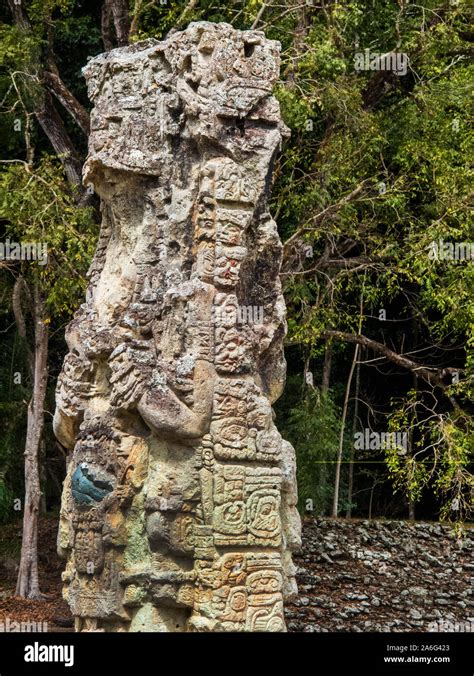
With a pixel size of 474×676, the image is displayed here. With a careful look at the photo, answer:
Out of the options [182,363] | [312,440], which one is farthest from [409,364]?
[182,363]

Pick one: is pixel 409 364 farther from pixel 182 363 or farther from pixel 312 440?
pixel 182 363

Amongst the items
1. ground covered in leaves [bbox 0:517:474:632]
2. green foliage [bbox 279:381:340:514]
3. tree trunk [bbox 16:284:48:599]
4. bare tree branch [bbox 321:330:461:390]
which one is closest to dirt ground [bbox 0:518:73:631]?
ground covered in leaves [bbox 0:517:474:632]

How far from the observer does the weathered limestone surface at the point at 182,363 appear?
8.70 m

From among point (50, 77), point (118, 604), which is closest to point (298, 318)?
point (50, 77)

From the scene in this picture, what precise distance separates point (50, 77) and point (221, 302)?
7.61m

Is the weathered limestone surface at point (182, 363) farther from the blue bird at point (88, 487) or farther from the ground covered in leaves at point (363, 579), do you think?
the ground covered in leaves at point (363, 579)

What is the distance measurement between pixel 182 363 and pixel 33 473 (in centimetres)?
690

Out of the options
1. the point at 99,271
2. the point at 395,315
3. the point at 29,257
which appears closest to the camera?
the point at 99,271

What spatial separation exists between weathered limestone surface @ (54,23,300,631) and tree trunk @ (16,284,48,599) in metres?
5.61

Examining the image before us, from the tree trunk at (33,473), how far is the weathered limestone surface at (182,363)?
5611mm

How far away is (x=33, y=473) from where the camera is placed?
1527 centimetres

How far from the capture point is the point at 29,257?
1459cm

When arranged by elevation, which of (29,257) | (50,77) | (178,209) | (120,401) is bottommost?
(120,401)

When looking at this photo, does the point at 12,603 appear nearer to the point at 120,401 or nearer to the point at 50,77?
the point at 50,77
